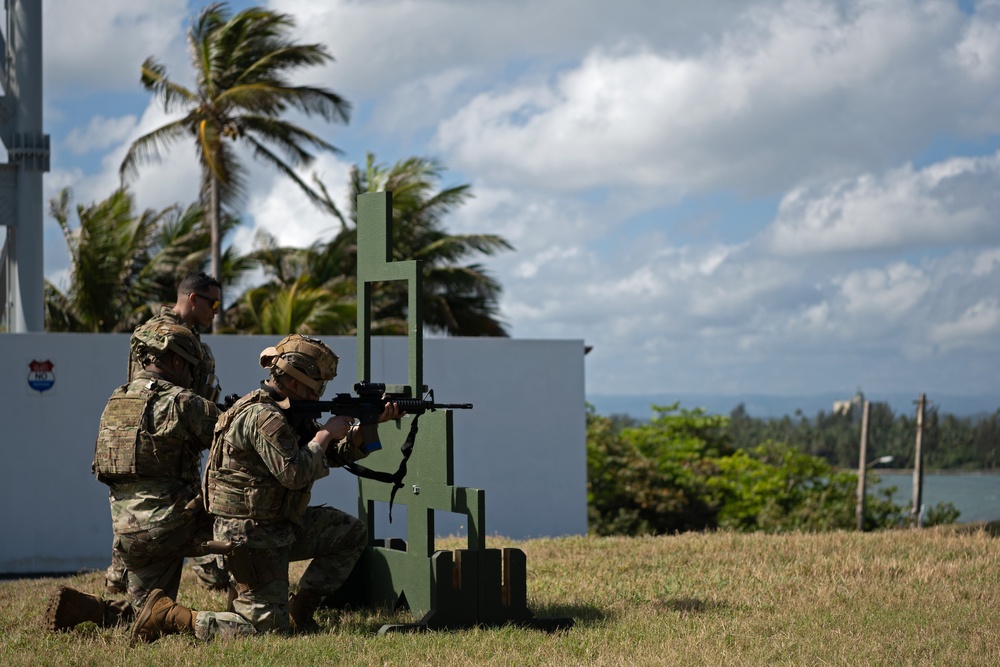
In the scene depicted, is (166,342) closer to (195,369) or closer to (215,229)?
(195,369)

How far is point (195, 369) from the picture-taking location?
23.2 feet

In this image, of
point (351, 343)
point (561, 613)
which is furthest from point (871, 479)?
point (561, 613)

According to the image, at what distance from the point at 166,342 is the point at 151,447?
1.98ft

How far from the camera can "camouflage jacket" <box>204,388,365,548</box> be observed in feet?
20.3

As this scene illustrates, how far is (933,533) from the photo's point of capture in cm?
1068

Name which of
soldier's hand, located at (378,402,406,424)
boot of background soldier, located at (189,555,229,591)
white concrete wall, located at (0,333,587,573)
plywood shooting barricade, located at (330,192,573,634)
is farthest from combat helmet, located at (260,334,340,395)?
white concrete wall, located at (0,333,587,573)

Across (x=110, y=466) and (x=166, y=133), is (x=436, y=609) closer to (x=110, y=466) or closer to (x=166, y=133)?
(x=110, y=466)

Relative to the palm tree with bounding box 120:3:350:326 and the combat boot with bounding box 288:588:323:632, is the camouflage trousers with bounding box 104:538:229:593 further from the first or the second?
the palm tree with bounding box 120:3:350:326

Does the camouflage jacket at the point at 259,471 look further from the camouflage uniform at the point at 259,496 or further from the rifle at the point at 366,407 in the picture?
the rifle at the point at 366,407

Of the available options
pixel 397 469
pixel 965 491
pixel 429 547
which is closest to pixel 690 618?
pixel 429 547

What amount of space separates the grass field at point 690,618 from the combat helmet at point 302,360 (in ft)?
4.55

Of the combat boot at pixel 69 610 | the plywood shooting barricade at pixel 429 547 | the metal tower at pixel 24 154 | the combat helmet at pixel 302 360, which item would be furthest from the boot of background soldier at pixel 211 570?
the metal tower at pixel 24 154

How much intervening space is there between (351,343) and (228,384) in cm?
151

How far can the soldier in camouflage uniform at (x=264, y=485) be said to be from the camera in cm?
625
